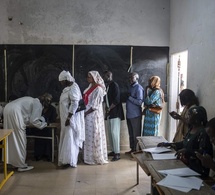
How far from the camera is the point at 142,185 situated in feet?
13.5

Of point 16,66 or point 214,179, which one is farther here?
point 16,66

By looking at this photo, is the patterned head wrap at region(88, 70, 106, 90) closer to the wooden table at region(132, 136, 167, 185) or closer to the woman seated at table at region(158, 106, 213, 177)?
the wooden table at region(132, 136, 167, 185)

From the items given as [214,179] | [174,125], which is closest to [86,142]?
[174,125]

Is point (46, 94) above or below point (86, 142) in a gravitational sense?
above

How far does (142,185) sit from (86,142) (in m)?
1.35

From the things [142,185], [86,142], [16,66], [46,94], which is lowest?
[142,185]

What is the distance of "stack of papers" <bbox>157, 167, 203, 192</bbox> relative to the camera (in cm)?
214

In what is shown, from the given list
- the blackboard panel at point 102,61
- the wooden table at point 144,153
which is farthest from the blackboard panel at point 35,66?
the wooden table at point 144,153

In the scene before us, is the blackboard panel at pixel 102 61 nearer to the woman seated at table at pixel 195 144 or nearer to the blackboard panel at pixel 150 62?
the blackboard panel at pixel 150 62

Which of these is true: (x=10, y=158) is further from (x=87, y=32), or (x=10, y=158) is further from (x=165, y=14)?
(x=165, y=14)

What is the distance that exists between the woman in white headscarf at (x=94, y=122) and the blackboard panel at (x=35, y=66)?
3.38ft

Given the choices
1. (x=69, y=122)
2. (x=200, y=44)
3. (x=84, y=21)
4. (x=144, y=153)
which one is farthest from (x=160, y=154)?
(x=84, y=21)

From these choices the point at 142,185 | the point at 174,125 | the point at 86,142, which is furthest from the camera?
the point at 174,125

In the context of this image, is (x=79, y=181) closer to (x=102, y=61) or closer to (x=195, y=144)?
(x=195, y=144)
